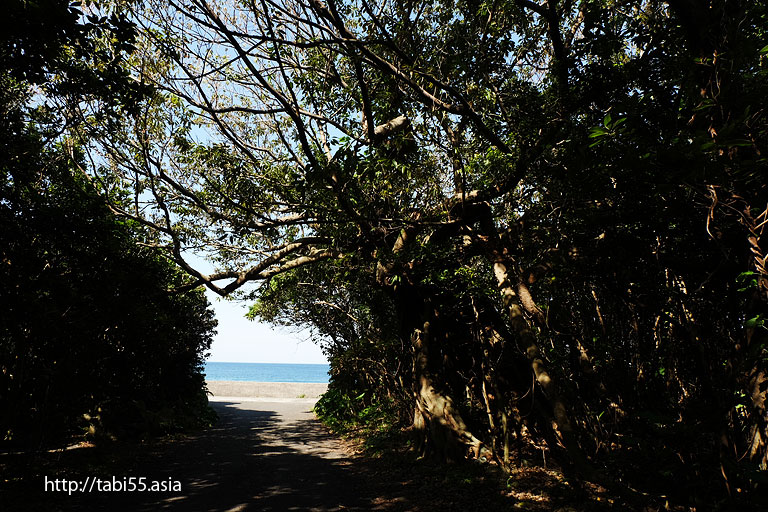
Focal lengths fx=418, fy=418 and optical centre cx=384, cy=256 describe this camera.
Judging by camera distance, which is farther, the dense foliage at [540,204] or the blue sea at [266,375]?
the blue sea at [266,375]

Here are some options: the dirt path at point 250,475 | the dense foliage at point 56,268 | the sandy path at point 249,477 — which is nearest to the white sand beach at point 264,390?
the dirt path at point 250,475

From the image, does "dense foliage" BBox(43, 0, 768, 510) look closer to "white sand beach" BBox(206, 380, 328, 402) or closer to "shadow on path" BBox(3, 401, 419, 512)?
"shadow on path" BBox(3, 401, 419, 512)

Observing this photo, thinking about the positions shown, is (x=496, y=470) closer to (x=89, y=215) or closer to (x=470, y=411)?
(x=470, y=411)

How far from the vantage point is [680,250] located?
4.68m

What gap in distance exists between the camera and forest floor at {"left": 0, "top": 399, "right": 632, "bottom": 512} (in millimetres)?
5688

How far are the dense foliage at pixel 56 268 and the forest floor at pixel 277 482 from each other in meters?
1.16

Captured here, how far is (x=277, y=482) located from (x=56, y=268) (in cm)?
490

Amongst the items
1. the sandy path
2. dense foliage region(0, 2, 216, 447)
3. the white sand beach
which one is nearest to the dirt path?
the sandy path

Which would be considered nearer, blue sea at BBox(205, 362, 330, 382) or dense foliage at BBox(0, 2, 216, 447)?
dense foliage at BBox(0, 2, 216, 447)

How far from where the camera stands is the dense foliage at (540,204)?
11.6ft

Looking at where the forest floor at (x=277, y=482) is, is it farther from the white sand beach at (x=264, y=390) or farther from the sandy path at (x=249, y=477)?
the white sand beach at (x=264, y=390)

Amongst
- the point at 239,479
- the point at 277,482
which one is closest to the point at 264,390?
the point at 239,479

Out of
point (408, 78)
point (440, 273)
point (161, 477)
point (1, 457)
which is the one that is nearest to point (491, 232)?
point (440, 273)

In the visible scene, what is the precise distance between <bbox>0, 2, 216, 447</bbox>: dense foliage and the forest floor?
116 centimetres
